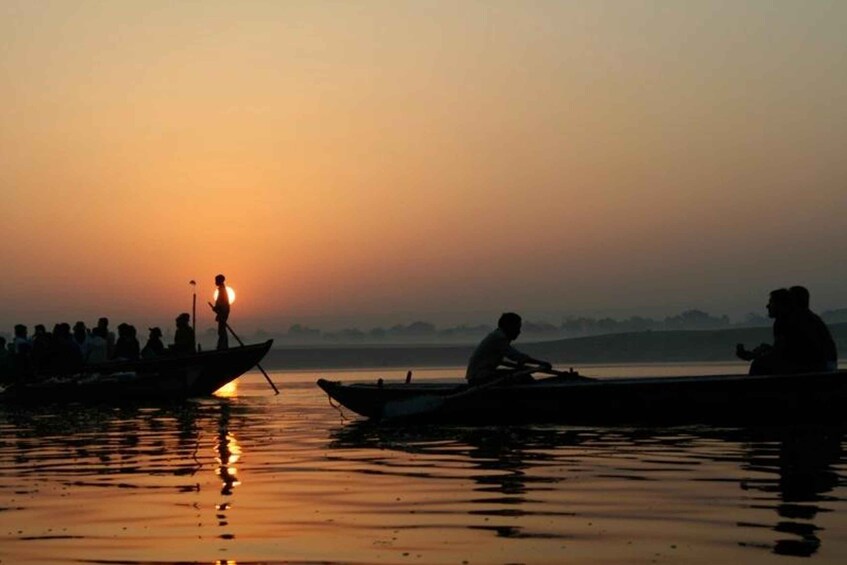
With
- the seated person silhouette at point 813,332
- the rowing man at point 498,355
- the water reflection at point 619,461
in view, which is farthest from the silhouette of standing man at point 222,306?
the seated person silhouette at point 813,332

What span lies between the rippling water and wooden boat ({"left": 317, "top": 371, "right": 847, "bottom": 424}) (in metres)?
0.54

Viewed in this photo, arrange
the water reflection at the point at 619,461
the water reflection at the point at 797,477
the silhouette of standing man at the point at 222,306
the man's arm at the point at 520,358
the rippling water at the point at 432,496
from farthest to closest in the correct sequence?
the silhouette of standing man at the point at 222,306
the man's arm at the point at 520,358
the water reflection at the point at 619,461
the water reflection at the point at 797,477
the rippling water at the point at 432,496

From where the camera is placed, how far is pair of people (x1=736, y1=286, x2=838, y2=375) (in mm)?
20375

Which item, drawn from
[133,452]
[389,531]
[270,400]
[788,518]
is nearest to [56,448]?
[133,452]

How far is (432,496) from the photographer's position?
12508mm

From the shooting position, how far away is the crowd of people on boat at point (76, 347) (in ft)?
112

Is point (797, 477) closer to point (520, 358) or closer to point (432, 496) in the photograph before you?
point (432, 496)

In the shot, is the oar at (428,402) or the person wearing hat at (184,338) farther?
the person wearing hat at (184,338)

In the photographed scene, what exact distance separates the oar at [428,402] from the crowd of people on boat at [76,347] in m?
13.5

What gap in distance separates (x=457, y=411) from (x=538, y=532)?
493 inches

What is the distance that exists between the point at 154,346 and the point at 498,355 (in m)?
17.9

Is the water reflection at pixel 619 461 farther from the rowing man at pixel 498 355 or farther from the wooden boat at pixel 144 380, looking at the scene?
the wooden boat at pixel 144 380

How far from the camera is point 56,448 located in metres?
19.3

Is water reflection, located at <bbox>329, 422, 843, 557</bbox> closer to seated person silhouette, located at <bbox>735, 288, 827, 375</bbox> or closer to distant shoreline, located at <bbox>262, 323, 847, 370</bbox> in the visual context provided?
seated person silhouette, located at <bbox>735, 288, 827, 375</bbox>
